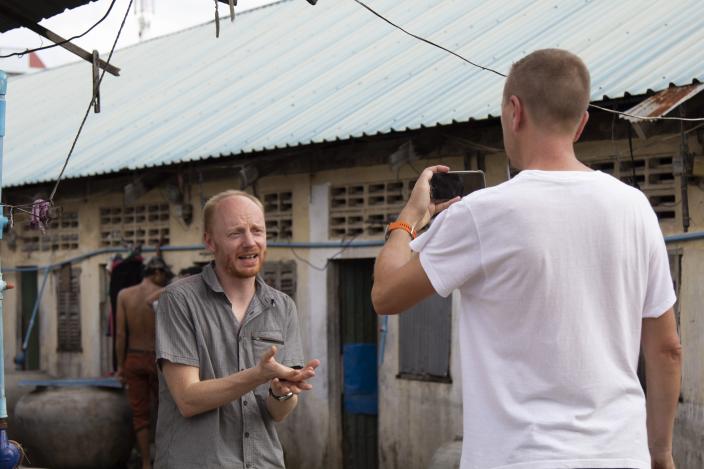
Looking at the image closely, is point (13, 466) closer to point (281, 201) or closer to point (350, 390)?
point (350, 390)

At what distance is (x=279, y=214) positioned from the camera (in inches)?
471

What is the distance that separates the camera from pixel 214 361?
3.97m

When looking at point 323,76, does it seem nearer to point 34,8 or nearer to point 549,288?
point 34,8

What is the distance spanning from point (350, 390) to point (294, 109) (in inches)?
115

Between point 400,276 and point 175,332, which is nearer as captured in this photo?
point 400,276

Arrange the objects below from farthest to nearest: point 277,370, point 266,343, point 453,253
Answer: point 266,343 → point 277,370 → point 453,253

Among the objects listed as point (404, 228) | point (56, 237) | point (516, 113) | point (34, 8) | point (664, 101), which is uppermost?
point (34, 8)

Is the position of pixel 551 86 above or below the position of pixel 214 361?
above

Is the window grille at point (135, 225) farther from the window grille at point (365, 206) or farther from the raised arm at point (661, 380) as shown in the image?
the raised arm at point (661, 380)

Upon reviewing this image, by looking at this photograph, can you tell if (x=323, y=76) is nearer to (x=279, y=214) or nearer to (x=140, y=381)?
(x=279, y=214)

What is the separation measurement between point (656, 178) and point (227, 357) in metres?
5.18

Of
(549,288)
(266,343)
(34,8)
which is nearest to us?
(549,288)

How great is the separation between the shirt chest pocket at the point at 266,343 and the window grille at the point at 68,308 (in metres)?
11.2

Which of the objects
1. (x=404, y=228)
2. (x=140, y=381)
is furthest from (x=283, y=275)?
(x=404, y=228)
